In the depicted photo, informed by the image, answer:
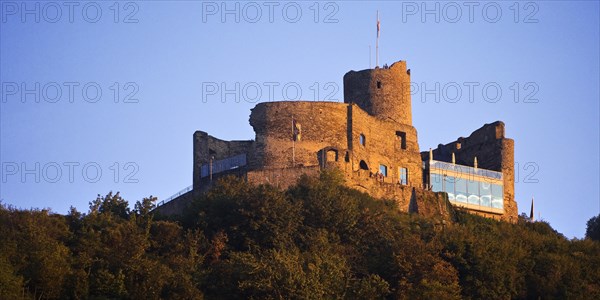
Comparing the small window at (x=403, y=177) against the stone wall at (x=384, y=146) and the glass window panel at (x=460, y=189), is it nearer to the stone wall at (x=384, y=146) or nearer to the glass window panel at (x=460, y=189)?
the stone wall at (x=384, y=146)

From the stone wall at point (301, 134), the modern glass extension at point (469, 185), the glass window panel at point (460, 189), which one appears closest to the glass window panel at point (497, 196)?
the modern glass extension at point (469, 185)

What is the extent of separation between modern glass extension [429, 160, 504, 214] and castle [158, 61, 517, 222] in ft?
0.15

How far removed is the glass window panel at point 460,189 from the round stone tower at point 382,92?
3.98 meters

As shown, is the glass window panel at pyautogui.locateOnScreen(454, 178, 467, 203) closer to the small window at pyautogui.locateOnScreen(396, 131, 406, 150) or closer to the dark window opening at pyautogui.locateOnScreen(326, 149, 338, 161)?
the small window at pyautogui.locateOnScreen(396, 131, 406, 150)

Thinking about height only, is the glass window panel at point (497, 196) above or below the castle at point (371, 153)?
below

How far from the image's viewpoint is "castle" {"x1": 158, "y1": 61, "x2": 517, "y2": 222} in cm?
6225

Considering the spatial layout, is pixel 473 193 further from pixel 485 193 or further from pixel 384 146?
pixel 384 146

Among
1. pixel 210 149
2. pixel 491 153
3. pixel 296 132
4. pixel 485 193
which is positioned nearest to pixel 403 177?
pixel 485 193

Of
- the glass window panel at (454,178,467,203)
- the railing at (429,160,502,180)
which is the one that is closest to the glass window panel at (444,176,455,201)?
the glass window panel at (454,178,467,203)

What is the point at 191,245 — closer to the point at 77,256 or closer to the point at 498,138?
the point at 77,256

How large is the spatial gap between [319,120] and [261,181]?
161 inches

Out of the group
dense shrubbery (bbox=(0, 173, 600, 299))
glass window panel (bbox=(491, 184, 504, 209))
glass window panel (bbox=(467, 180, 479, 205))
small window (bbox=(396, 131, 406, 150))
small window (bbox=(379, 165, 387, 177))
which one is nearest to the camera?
dense shrubbery (bbox=(0, 173, 600, 299))

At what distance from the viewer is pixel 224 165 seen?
212 feet

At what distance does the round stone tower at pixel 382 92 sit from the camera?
67938 mm
